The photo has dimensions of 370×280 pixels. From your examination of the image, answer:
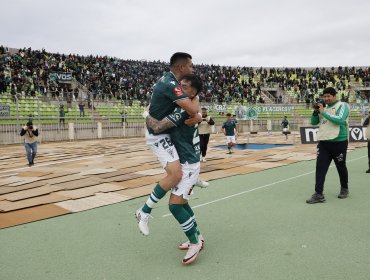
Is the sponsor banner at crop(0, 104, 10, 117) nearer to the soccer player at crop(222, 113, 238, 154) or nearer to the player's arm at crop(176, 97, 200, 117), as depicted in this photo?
the soccer player at crop(222, 113, 238, 154)

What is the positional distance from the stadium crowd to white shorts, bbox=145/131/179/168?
71.0ft

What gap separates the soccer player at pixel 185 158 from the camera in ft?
12.0

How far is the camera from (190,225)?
3.68 meters

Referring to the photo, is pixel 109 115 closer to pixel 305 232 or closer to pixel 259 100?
pixel 259 100

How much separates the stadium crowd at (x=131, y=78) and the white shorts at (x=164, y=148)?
71.0 feet

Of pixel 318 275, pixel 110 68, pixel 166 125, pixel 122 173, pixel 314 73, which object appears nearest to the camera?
pixel 318 275

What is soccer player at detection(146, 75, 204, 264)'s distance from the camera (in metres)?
3.64

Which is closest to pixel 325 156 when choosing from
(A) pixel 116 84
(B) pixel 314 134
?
(B) pixel 314 134

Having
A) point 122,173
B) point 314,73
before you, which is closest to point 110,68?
point 314,73

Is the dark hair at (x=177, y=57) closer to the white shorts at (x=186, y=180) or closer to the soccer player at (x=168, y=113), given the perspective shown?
the soccer player at (x=168, y=113)

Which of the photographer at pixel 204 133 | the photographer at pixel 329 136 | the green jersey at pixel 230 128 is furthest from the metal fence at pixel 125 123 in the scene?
the photographer at pixel 329 136

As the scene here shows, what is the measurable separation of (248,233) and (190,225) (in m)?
1.11

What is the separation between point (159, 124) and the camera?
3.70 m

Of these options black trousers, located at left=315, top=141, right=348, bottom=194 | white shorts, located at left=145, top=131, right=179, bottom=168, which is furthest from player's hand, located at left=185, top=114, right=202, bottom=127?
black trousers, located at left=315, top=141, right=348, bottom=194
